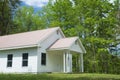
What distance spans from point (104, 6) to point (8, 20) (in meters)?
18.9

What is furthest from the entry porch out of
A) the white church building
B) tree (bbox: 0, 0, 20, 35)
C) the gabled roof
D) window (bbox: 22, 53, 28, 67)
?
tree (bbox: 0, 0, 20, 35)

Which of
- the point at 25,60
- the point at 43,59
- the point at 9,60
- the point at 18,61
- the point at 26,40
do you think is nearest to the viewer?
the point at 43,59

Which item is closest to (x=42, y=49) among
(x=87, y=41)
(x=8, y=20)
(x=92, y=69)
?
(x=87, y=41)

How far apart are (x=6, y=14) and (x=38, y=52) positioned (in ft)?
78.1

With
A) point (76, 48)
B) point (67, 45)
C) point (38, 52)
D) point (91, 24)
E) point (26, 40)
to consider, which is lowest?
point (38, 52)

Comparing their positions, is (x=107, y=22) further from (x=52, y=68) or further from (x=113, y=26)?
(x=52, y=68)

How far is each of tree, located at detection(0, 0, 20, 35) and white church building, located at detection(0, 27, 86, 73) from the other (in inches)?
708

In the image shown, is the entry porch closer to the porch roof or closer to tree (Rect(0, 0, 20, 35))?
the porch roof

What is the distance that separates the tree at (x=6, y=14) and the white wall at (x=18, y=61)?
61.5 ft

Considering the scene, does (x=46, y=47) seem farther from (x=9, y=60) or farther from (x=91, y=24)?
(x=91, y=24)

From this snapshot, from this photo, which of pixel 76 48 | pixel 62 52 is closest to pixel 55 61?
pixel 62 52

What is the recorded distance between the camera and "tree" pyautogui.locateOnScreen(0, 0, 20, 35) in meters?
44.9

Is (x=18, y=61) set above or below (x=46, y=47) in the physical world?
below

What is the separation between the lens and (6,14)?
45.6 metres
